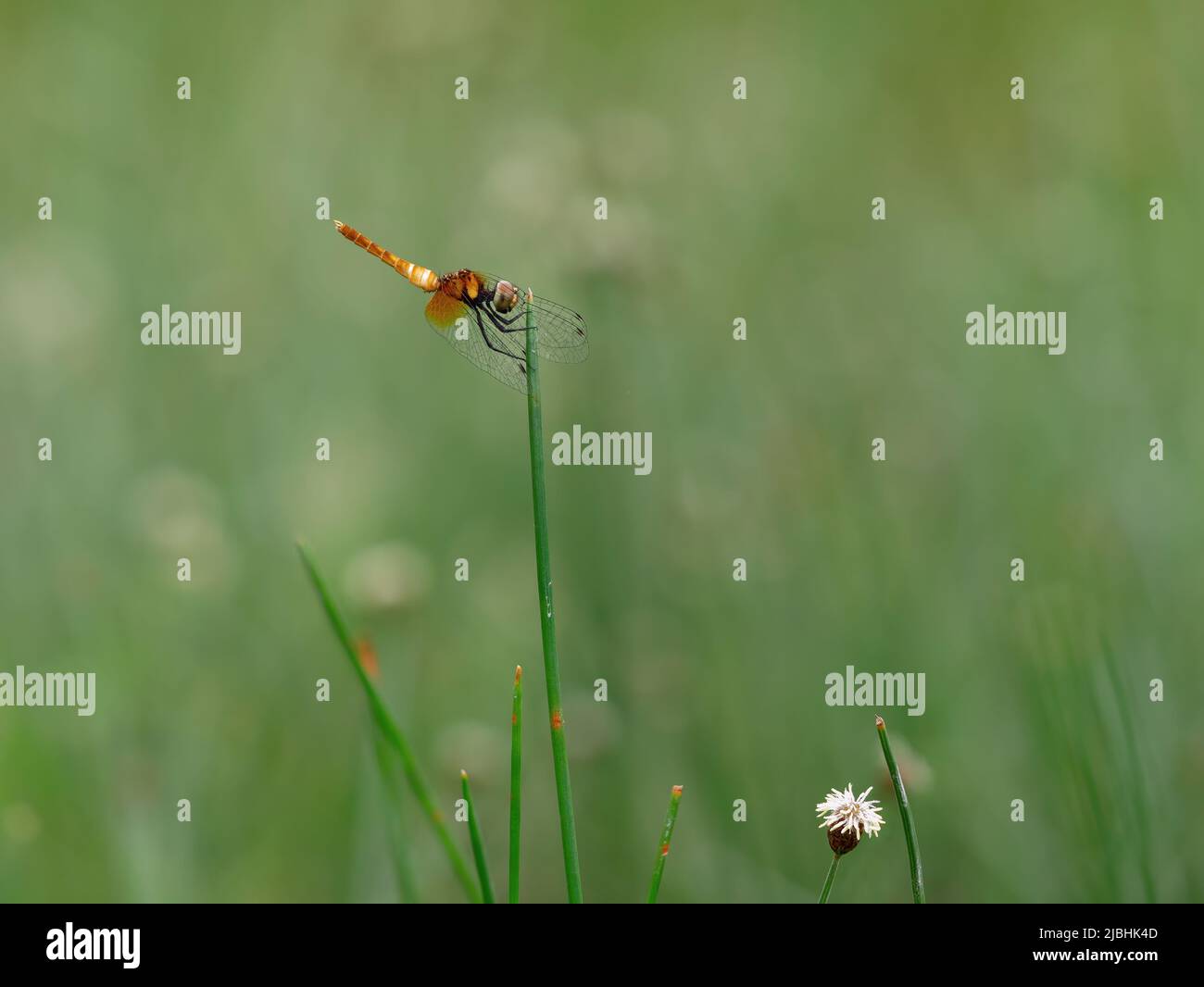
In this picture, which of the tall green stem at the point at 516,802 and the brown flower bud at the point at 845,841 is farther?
the brown flower bud at the point at 845,841

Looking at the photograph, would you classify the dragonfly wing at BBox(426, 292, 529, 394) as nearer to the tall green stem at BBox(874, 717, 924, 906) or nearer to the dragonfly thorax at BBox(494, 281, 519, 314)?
the dragonfly thorax at BBox(494, 281, 519, 314)

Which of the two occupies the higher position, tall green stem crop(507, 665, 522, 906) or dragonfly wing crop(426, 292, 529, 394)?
dragonfly wing crop(426, 292, 529, 394)

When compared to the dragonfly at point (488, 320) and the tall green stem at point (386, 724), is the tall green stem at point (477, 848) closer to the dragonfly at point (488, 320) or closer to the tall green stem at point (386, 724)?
the tall green stem at point (386, 724)

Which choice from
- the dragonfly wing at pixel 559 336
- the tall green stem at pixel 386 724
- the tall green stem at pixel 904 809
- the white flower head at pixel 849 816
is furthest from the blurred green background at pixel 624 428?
the dragonfly wing at pixel 559 336

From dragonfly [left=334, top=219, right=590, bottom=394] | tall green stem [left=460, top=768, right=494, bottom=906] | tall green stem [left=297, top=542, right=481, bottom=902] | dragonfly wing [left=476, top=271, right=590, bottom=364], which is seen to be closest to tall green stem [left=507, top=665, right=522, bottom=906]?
tall green stem [left=460, top=768, right=494, bottom=906]

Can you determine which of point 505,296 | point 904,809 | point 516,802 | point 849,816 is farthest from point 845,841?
point 505,296

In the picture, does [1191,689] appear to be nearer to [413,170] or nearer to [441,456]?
[441,456]

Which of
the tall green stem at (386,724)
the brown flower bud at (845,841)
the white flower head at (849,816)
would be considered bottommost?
A: the brown flower bud at (845,841)
